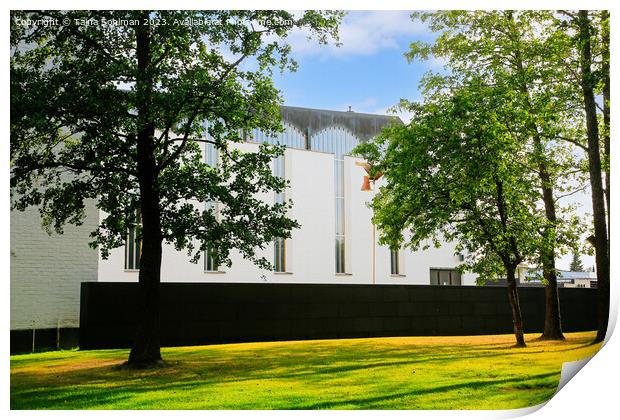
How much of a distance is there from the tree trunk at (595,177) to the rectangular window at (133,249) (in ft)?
15.0

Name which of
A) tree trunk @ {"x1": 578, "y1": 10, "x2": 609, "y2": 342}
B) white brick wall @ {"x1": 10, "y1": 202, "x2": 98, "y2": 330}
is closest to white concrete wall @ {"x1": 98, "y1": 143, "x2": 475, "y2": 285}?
white brick wall @ {"x1": 10, "y1": 202, "x2": 98, "y2": 330}

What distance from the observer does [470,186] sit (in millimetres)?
7262

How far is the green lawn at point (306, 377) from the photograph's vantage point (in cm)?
617

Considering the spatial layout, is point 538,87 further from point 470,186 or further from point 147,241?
point 147,241

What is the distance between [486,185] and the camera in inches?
287

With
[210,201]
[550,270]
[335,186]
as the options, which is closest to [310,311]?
[335,186]

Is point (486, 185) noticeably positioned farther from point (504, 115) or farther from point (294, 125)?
point (294, 125)

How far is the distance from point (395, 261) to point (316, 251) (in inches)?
35.8

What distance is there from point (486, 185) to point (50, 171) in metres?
4.28

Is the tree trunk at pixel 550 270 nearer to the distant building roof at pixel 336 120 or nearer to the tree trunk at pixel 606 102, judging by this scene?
the tree trunk at pixel 606 102

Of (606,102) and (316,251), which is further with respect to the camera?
(606,102)

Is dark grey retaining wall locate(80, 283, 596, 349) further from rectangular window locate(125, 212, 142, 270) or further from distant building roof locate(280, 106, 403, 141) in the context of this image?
distant building roof locate(280, 106, 403, 141)

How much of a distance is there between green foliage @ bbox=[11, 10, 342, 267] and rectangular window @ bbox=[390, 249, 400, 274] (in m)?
1.15
